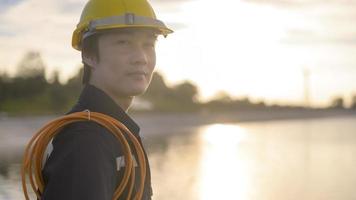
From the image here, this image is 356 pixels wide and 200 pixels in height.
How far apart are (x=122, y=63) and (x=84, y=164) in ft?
1.43

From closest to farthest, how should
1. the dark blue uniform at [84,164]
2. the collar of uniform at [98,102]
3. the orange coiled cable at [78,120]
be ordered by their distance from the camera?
the dark blue uniform at [84,164]
the orange coiled cable at [78,120]
the collar of uniform at [98,102]

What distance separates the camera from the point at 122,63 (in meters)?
1.73

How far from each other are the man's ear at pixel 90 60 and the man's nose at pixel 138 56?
0.13 meters

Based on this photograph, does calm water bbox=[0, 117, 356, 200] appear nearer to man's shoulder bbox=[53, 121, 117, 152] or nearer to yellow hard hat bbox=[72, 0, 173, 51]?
yellow hard hat bbox=[72, 0, 173, 51]

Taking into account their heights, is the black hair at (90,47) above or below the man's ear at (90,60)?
above

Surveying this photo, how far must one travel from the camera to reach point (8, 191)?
421 inches

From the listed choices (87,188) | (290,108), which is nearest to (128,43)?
(87,188)

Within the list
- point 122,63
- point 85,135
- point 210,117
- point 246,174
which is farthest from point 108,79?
point 210,117

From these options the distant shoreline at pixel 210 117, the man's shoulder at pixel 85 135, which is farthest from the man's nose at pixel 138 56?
the distant shoreline at pixel 210 117

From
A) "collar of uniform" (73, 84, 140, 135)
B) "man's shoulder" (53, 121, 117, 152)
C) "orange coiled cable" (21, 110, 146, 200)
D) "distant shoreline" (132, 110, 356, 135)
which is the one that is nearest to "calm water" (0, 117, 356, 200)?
"orange coiled cable" (21, 110, 146, 200)

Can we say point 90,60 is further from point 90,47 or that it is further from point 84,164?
point 84,164

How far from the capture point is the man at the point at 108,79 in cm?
143

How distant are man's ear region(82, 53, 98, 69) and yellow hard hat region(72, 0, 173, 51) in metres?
0.06

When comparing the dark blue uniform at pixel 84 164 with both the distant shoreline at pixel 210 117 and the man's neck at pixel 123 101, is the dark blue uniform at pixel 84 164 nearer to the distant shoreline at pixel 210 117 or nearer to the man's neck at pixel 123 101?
the man's neck at pixel 123 101
